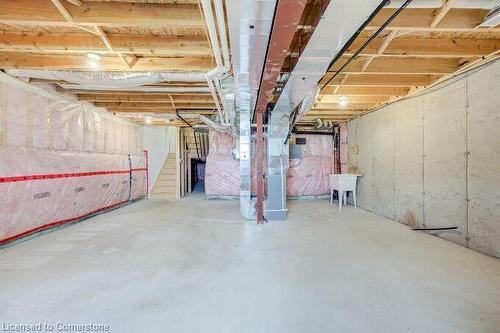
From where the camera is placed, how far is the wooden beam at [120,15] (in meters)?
1.99

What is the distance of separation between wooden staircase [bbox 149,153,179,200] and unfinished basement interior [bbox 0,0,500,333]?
1617 mm

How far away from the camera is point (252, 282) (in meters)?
2.03

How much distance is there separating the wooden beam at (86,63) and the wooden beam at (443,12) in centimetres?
218

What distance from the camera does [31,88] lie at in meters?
3.31

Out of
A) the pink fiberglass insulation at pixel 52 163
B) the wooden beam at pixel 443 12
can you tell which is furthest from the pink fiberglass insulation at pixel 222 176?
the wooden beam at pixel 443 12

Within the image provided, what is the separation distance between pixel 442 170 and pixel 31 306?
4.47m

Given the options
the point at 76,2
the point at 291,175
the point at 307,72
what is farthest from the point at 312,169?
the point at 76,2

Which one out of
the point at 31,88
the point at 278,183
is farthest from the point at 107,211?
the point at 278,183

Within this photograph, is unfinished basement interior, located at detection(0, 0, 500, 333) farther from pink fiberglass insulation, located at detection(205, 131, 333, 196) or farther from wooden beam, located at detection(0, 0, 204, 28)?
pink fiberglass insulation, located at detection(205, 131, 333, 196)

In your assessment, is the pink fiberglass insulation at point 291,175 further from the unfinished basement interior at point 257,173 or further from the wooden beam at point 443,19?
the wooden beam at point 443,19

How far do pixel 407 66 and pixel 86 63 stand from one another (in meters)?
3.84

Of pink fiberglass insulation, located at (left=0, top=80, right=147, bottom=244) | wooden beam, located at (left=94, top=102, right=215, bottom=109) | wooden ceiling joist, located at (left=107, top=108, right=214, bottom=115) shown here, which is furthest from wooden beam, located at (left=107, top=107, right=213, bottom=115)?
pink fiberglass insulation, located at (left=0, top=80, right=147, bottom=244)

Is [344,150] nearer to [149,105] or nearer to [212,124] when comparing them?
[212,124]

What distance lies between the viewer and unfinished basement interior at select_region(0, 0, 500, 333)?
5.40 ft
